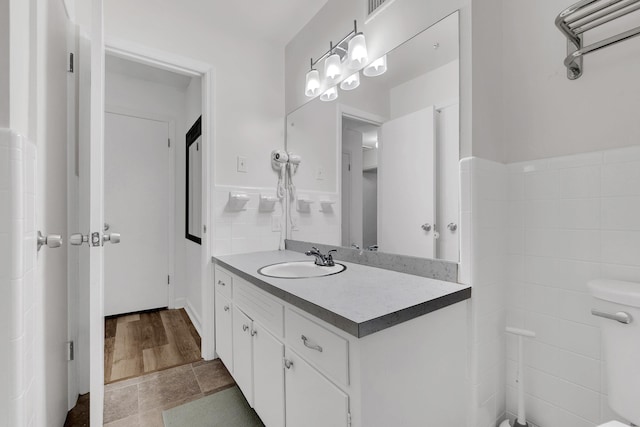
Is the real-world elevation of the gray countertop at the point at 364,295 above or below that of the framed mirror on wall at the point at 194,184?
below

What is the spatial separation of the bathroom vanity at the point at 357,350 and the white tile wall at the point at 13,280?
0.74 m

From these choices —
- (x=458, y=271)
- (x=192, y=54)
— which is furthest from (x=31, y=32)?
(x=458, y=271)

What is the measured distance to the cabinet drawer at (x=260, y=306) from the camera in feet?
3.82

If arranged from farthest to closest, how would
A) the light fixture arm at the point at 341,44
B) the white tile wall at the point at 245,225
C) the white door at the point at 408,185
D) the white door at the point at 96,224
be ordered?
the white tile wall at the point at 245,225 < the light fixture arm at the point at 341,44 < the white door at the point at 408,185 < the white door at the point at 96,224

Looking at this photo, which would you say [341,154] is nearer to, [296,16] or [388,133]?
[388,133]

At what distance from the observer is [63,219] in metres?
1.45

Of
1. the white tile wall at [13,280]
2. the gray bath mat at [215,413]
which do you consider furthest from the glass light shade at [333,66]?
the gray bath mat at [215,413]

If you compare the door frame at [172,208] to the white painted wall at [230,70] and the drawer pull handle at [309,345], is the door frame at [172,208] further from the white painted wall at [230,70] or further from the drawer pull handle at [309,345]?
the drawer pull handle at [309,345]

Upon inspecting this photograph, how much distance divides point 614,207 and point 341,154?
128 cm

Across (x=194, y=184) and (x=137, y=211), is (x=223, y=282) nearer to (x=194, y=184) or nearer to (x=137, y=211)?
(x=194, y=184)

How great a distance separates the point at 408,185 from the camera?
146 cm

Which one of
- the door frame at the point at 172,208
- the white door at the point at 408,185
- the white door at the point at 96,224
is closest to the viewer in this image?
the white door at the point at 96,224

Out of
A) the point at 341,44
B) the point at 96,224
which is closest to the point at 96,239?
the point at 96,224

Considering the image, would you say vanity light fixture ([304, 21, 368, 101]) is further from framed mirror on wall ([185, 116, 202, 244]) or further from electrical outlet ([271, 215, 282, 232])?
framed mirror on wall ([185, 116, 202, 244])
